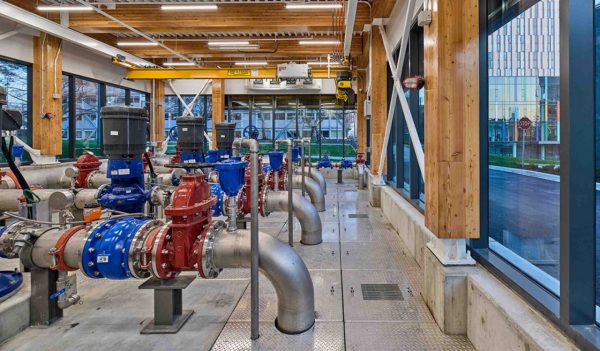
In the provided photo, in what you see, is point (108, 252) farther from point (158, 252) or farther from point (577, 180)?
point (577, 180)

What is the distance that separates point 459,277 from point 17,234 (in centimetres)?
293

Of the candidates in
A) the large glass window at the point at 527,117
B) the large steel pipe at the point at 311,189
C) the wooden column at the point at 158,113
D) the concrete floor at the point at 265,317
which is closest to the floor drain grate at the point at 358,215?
the large steel pipe at the point at 311,189

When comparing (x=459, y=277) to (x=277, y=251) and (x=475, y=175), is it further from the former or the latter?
(x=277, y=251)

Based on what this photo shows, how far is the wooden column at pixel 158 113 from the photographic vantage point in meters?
12.5

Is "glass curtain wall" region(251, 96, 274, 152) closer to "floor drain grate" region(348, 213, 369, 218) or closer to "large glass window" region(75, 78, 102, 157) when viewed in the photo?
"large glass window" region(75, 78, 102, 157)

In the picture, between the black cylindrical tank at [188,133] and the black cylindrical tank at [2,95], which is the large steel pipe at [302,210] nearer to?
the black cylindrical tank at [188,133]

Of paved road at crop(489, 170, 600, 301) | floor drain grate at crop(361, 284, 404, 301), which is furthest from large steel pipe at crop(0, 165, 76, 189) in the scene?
paved road at crop(489, 170, 600, 301)

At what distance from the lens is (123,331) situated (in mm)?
2391

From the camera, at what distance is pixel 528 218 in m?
4.38

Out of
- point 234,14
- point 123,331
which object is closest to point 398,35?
point 234,14

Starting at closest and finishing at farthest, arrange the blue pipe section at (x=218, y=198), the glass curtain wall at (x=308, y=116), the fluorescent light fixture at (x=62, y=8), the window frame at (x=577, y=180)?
1. the window frame at (x=577, y=180)
2. the blue pipe section at (x=218, y=198)
3. the fluorescent light fixture at (x=62, y=8)
4. the glass curtain wall at (x=308, y=116)

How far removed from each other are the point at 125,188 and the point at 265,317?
6.15 feet

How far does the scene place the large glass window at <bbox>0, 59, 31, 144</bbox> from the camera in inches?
287

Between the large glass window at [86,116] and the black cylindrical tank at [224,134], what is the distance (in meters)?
5.30
